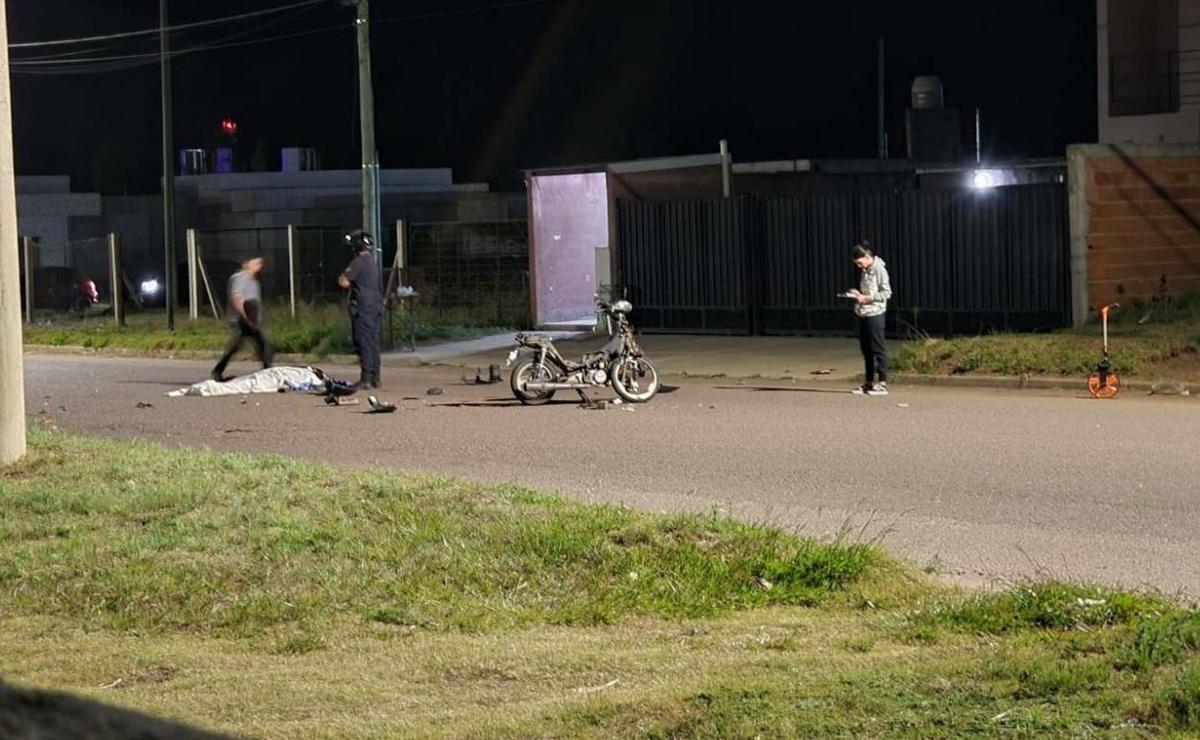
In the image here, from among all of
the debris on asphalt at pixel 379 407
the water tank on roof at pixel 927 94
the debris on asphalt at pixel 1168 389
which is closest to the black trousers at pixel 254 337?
the debris on asphalt at pixel 379 407

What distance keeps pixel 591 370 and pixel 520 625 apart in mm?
10891

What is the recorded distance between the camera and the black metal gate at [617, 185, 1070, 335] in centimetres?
2484

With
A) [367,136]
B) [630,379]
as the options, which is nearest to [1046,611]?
[630,379]

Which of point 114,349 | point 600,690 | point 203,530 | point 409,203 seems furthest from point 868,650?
point 409,203

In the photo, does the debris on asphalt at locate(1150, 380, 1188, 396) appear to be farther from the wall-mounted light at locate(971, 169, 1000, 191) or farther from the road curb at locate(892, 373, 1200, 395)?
the wall-mounted light at locate(971, 169, 1000, 191)

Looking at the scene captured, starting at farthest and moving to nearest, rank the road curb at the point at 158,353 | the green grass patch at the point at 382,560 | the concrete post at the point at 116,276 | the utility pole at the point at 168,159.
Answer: the concrete post at the point at 116,276
the utility pole at the point at 168,159
the road curb at the point at 158,353
the green grass patch at the point at 382,560

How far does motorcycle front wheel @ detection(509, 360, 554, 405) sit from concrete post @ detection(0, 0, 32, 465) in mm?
7100

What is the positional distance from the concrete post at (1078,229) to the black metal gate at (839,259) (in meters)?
0.36

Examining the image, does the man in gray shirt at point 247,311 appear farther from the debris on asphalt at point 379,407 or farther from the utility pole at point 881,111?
the utility pole at point 881,111

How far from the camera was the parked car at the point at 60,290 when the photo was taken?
43281 mm

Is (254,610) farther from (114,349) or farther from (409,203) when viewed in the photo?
(409,203)

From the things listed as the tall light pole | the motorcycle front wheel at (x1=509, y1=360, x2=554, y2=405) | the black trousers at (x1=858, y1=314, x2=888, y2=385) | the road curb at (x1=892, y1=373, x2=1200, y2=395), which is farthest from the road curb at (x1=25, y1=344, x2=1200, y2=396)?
the motorcycle front wheel at (x1=509, y1=360, x2=554, y2=405)

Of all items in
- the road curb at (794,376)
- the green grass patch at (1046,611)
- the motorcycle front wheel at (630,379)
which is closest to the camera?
the green grass patch at (1046,611)

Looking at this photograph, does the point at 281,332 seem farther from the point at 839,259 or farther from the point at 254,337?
the point at 839,259
